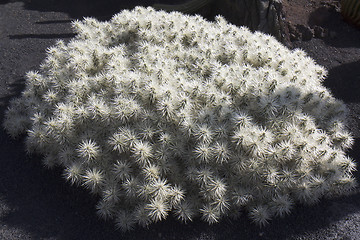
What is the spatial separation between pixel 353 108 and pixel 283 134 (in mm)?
1715

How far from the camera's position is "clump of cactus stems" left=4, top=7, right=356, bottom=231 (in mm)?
2953

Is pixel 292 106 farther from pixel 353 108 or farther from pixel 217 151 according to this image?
pixel 353 108

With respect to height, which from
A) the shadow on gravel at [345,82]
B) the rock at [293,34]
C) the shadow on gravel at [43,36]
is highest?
the rock at [293,34]

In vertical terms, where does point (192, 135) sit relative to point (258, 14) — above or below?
below

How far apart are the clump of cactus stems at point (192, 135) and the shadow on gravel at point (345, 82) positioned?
869mm

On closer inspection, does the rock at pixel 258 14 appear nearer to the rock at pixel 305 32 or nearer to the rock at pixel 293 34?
the rock at pixel 293 34

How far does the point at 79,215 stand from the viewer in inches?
126

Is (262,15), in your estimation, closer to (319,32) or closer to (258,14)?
(258,14)

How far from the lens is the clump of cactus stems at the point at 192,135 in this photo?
9.69 ft

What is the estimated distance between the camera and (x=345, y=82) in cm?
460

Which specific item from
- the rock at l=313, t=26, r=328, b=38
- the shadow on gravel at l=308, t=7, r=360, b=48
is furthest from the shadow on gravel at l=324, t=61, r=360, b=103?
the rock at l=313, t=26, r=328, b=38

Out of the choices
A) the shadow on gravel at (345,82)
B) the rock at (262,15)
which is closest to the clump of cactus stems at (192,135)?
the shadow on gravel at (345,82)

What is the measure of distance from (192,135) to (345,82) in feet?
8.88

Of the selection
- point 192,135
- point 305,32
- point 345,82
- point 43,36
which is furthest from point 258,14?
point 43,36
